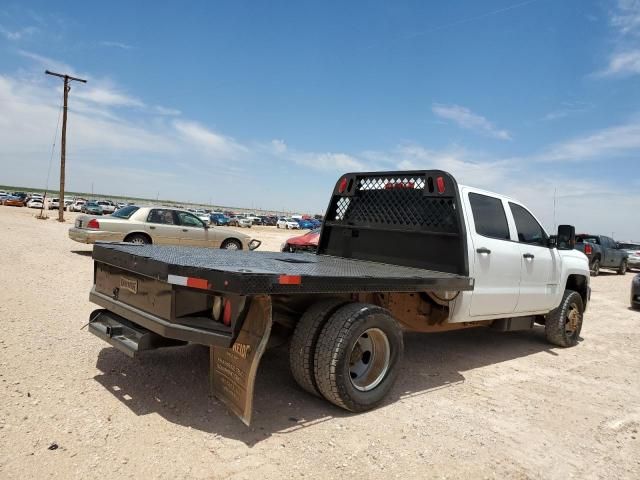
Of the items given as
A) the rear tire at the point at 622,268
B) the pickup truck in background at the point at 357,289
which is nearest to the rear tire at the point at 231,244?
the pickup truck in background at the point at 357,289

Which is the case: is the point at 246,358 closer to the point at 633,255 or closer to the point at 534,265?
the point at 534,265

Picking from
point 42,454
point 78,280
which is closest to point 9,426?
point 42,454

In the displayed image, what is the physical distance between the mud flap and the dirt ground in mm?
193

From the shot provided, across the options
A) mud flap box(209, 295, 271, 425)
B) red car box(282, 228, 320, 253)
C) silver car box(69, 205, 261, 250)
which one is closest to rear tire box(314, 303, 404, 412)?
mud flap box(209, 295, 271, 425)

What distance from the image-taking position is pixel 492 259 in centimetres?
508

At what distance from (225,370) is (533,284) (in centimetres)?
410

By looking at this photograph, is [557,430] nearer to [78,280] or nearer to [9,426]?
[9,426]

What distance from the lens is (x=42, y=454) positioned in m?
2.81

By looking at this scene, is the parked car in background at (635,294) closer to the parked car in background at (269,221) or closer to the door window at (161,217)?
the door window at (161,217)

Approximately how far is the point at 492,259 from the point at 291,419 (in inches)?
111

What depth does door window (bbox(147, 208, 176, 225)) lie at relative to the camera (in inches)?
534

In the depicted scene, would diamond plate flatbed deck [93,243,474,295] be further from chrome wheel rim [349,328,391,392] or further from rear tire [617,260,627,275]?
rear tire [617,260,627,275]

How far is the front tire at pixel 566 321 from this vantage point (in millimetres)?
6539

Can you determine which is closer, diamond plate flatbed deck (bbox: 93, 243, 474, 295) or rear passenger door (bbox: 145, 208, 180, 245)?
diamond plate flatbed deck (bbox: 93, 243, 474, 295)
